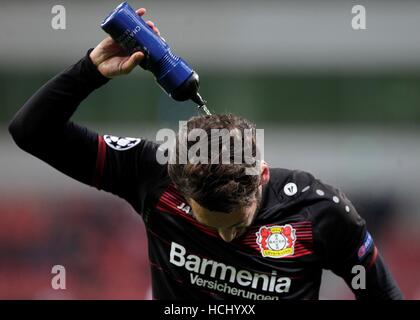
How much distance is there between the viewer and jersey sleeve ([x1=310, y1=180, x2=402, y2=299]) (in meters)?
2.65

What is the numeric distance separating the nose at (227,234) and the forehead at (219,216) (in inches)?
2.4

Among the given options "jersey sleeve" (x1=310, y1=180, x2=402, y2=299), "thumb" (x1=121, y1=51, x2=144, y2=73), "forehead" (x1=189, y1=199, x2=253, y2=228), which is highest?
"thumb" (x1=121, y1=51, x2=144, y2=73)

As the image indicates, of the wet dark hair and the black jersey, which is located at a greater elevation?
the wet dark hair

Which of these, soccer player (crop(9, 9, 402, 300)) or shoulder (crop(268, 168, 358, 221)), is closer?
soccer player (crop(9, 9, 402, 300))

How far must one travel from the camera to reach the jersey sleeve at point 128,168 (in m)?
2.62

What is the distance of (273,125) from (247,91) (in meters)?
0.63

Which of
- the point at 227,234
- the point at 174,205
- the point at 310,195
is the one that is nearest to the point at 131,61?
the point at 174,205

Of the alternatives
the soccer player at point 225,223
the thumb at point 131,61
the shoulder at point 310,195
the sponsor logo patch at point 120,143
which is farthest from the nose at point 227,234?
the thumb at point 131,61

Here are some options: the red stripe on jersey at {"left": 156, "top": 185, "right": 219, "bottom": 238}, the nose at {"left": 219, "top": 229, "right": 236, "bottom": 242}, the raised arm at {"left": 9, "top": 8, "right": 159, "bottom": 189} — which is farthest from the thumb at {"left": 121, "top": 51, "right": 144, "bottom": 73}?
the nose at {"left": 219, "top": 229, "right": 236, "bottom": 242}

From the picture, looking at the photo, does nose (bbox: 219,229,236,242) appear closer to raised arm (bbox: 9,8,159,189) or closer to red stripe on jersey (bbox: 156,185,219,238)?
red stripe on jersey (bbox: 156,185,219,238)

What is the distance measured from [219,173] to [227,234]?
0.80 ft

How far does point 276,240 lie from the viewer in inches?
106

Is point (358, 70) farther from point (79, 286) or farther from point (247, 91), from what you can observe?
point (79, 286)

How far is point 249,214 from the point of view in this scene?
102 inches
